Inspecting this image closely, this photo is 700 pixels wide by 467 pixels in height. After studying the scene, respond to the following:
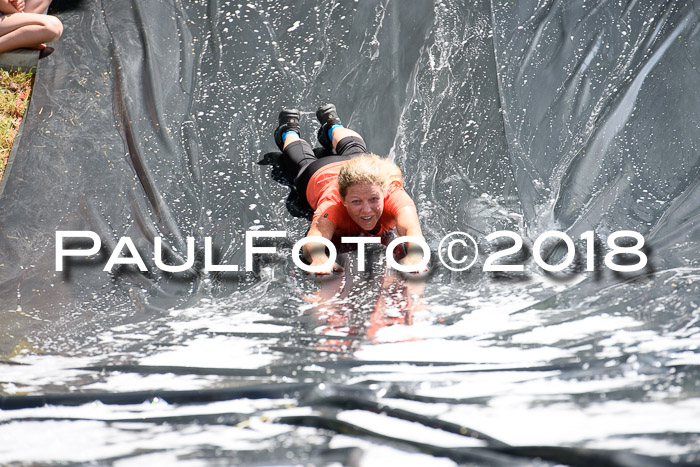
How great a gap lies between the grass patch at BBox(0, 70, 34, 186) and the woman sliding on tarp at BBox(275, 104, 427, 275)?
1.63 metres

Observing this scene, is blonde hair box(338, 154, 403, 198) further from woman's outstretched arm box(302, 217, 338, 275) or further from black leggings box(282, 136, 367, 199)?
black leggings box(282, 136, 367, 199)

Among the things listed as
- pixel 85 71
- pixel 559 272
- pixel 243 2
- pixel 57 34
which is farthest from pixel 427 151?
pixel 57 34

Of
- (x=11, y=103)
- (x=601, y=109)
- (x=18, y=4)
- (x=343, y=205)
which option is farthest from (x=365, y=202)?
(x=18, y=4)

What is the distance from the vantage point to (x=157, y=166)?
344 centimetres

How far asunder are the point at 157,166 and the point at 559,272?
210 centimetres

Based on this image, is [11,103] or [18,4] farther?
[18,4]

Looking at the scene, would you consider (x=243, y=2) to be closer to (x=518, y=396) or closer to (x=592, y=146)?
(x=592, y=146)

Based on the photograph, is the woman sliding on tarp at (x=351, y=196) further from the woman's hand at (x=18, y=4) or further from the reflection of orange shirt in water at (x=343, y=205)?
the woman's hand at (x=18, y=4)

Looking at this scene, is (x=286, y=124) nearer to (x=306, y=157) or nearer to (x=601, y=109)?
(x=306, y=157)

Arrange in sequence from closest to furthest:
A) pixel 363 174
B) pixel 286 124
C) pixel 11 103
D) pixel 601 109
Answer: pixel 363 174 < pixel 286 124 < pixel 601 109 < pixel 11 103

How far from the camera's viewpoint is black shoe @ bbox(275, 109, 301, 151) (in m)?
3.56

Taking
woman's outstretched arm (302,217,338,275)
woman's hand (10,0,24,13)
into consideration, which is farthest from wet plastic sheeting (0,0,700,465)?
woman's hand (10,0,24,13)

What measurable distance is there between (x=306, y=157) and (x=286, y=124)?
302 mm

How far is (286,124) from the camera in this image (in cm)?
357
